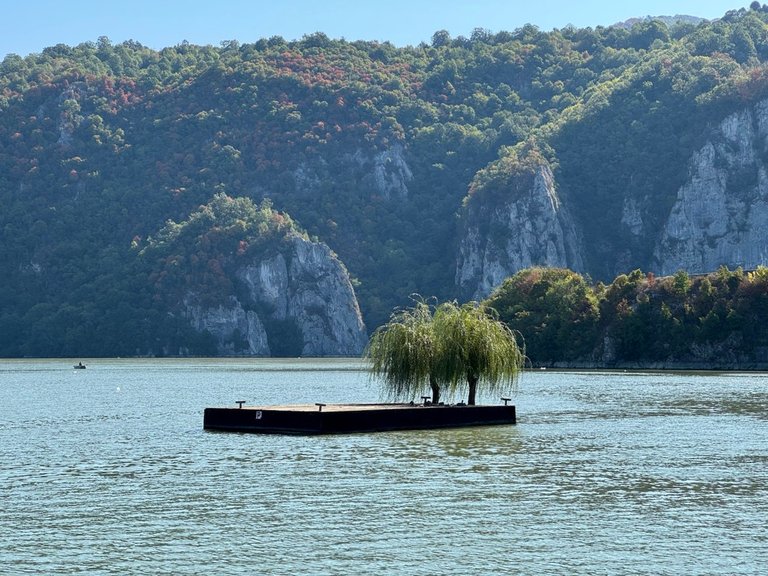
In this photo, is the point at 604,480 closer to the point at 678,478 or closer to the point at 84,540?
the point at 678,478

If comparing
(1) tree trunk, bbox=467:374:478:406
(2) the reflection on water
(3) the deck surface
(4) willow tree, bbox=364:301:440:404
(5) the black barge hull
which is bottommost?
Result: (2) the reflection on water

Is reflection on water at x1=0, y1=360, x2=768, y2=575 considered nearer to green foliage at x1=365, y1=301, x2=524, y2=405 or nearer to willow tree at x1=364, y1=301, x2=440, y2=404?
green foliage at x1=365, y1=301, x2=524, y2=405

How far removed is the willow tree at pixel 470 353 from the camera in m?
82.4

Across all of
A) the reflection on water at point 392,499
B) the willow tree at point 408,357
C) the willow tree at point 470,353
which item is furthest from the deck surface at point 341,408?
the reflection on water at point 392,499

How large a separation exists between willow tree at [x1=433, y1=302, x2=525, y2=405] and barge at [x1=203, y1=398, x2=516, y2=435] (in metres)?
2.34

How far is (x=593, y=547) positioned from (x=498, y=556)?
299 centimetres

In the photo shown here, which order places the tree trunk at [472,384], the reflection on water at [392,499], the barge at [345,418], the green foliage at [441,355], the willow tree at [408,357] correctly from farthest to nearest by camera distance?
the tree trunk at [472,384] < the green foliage at [441,355] < the willow tree at [408,357] < the barge at [345,418] < the reflection on water at [392,499]

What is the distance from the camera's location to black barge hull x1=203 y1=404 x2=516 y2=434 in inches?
2940

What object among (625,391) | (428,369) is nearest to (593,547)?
(428,369)

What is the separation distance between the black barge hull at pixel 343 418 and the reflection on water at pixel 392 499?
1.63m

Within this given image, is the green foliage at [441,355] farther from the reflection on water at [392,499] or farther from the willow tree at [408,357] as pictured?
the reflection on water at [392,499]

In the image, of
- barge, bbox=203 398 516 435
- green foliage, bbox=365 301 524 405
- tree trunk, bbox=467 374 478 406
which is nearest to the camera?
barge, bbox=203 398 516 435

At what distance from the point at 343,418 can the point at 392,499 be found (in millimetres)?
25565

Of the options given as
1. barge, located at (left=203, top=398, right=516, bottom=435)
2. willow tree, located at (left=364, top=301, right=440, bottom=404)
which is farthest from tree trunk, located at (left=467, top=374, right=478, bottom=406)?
willow tree, located at (left=364, top=301, right=440, bottom=404)
